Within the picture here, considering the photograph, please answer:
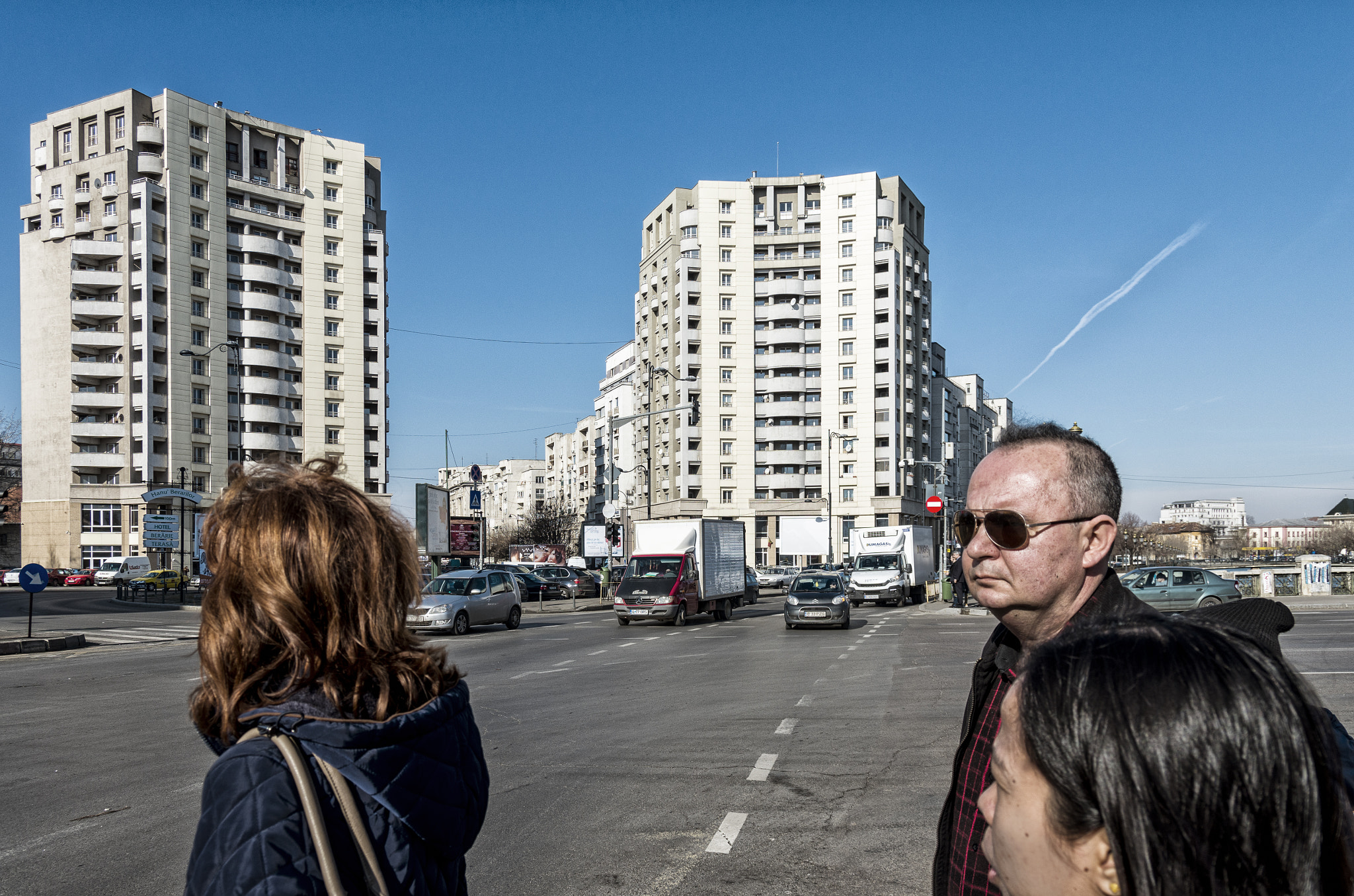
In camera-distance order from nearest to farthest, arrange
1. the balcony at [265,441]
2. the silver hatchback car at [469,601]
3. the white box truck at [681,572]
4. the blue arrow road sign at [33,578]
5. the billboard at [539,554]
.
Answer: the blue arrow road sign at [33,578] → the silver hatchback car at [469,601] → the white box truck at [681,572] → the billboard at [539,554] → the balcony at [265,441]

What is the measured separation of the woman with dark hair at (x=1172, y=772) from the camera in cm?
110

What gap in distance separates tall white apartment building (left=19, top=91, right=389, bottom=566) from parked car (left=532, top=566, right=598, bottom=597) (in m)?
30.2

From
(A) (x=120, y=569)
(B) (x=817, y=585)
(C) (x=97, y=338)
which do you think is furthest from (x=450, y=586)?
(C) (x=97, y=338)

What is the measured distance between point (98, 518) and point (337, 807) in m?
85.0

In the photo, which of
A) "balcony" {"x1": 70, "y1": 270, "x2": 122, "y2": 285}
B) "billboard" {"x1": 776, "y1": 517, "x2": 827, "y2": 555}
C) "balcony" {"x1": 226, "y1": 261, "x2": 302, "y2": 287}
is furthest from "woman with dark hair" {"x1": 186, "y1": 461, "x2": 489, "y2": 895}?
"balcony" {"x1": 226, "y1": 261, "x2": 302, "y2": 287}

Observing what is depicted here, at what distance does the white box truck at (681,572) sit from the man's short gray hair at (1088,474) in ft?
83.5

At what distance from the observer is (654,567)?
29359 mm

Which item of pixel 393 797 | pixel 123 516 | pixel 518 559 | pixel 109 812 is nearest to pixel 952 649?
pixel 109 812

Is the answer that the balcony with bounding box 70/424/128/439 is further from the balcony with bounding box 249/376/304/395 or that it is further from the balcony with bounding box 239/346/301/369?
the balcony with bounding box 239/346/301/369

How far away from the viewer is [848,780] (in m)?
7.39

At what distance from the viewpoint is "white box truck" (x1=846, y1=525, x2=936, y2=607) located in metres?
39.8

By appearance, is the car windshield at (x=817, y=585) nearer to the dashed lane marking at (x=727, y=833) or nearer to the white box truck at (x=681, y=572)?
the white box truck at (x=681, y=572)

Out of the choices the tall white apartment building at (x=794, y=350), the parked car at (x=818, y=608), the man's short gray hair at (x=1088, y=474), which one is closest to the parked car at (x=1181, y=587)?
the parked car at (x=818, y=608)

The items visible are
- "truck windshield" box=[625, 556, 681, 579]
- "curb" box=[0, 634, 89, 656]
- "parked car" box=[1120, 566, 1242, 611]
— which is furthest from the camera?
"truck windshield" box=[625, 556, 681, 579]
